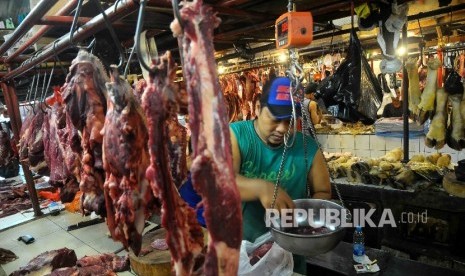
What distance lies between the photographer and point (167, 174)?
4.81 ft

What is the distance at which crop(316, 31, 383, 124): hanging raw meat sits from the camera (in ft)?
11.1

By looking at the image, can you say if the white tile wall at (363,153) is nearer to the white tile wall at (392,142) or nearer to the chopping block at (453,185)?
the white tile wall at (392,142)

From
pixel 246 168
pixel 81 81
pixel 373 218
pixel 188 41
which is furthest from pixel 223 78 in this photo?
pixel 188 41

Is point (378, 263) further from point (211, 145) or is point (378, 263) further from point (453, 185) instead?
point (211, 145)

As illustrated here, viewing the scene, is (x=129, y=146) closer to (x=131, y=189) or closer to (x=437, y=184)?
(x=131, y=189)

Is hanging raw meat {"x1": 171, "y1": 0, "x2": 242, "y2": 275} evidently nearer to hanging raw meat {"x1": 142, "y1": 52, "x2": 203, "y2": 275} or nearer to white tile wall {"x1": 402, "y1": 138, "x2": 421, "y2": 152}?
hanging raw meat {"x1": 142, "y1": 52, "x2": 203, "y2": 275}

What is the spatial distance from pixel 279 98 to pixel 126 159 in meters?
1.33

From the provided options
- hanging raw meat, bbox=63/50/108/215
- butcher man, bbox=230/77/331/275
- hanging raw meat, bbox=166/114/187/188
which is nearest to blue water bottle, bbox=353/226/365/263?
butcher man, bbox=230/77/331/275

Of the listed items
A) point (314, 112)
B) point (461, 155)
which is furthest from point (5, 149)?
point (461, 155)

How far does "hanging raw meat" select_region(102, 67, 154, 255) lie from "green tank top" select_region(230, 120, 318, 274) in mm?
1487

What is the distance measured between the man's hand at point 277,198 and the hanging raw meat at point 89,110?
1.17 metres

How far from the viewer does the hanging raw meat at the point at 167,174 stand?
4.39 ft

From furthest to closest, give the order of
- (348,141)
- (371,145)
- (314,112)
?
(314,112), (348,141), (371,145)

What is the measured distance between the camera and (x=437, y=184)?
4.77m
